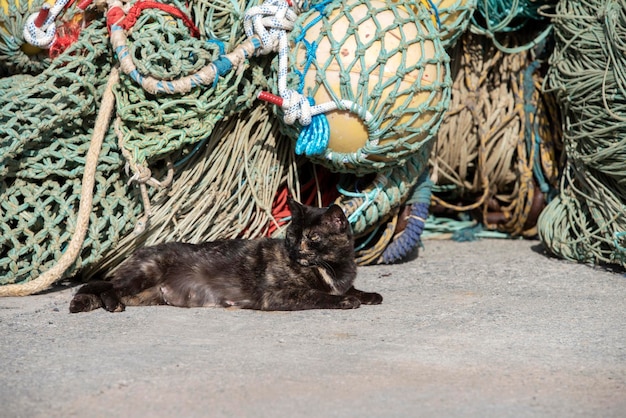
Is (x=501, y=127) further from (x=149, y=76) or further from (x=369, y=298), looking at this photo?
(x=149, y=76)

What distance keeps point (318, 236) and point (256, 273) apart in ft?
1.06

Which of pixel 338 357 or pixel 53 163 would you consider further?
pixel 53 163

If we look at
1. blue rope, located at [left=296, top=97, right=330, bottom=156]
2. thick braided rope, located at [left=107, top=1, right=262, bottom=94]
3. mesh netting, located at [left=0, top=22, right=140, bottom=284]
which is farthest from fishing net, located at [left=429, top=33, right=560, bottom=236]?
mesh netting, located at [left=0, top=22, right=140, bottom=284]

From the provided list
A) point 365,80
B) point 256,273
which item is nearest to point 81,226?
point 256,273

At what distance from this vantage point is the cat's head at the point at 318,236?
3789 millimetres

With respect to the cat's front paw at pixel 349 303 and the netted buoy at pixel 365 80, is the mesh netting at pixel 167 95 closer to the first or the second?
the netted buoy at pixel 365 80

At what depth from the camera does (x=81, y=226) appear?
12.2 ft

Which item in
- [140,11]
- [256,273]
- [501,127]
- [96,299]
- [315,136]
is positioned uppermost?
[140,11]

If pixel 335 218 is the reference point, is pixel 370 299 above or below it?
below

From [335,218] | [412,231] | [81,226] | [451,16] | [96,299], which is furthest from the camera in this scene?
[412,231]

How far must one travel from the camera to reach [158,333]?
319 cm

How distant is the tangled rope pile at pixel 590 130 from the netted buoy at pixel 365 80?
2.58ft

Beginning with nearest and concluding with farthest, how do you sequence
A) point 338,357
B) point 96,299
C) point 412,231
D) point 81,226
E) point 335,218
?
point 338,357
point 96,299
point 81,226
point 335,218
point 412,231

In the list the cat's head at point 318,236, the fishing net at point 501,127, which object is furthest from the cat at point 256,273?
the fishing net at point 501,127
